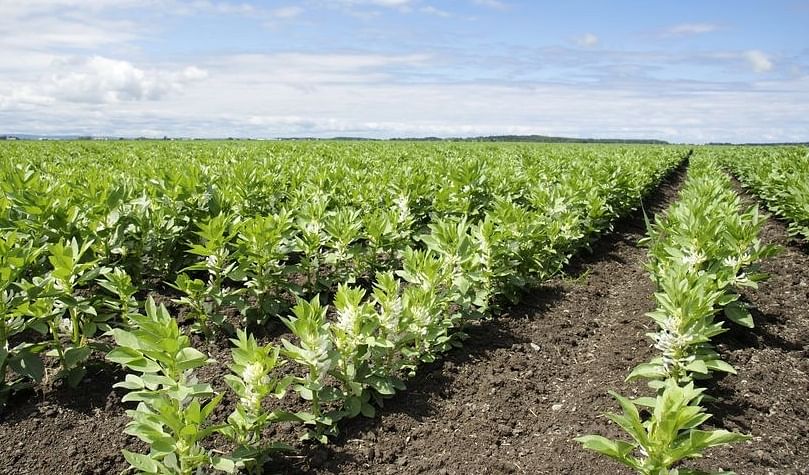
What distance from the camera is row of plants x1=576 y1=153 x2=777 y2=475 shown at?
7.54 ft

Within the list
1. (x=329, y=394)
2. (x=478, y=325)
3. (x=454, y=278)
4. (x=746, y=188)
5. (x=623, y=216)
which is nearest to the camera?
(x=329, y=394)

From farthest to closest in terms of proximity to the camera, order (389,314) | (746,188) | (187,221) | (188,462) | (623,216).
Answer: (746,188) < (623,216) < (187,221) < (389,314) < (188,462)

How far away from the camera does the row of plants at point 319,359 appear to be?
2627 mm

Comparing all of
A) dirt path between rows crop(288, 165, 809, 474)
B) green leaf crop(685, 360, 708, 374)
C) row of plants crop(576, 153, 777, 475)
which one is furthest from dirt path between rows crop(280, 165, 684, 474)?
green leaf crop(685, 360, 708, 374)

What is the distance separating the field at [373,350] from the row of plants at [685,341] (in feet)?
0.05

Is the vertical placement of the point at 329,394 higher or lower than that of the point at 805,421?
higher

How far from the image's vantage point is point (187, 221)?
5.88 meters

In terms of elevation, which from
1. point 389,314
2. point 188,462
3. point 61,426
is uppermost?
point 389,314

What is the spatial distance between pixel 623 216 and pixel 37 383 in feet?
33.4

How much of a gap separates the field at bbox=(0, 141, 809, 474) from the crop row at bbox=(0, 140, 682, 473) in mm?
21

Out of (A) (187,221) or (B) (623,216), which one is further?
(B) (623,216)

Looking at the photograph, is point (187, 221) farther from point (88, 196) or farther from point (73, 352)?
point (73, 352)

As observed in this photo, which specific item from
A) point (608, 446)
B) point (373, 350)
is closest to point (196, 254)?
point (373, 350)

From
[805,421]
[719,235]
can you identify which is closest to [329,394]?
[805,421]
